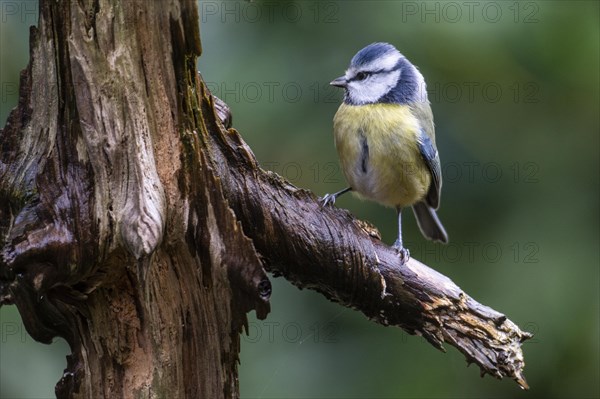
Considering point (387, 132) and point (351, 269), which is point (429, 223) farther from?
point (351, 269)

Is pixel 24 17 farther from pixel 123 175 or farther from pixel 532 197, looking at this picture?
pixel 532 197

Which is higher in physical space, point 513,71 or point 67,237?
point 513,71

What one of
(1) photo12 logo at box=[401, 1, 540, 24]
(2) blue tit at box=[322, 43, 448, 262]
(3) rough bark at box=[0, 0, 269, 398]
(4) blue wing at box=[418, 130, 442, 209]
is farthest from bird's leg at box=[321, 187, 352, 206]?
(1) photo12 logo at box=[401, 1, 540, 24]

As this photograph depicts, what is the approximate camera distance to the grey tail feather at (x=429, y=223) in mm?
2770

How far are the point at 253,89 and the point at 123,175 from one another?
0.87 meters

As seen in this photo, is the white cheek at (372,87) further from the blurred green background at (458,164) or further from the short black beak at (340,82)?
the blurred green background at (458,164)

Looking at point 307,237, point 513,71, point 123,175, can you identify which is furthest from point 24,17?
point 513,71

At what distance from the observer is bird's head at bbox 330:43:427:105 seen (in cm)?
271

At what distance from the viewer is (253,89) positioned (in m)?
2.53

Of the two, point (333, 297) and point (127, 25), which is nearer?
point (127, 25)

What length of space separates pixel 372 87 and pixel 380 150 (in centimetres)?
28

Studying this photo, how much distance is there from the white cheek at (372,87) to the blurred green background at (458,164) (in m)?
0.13

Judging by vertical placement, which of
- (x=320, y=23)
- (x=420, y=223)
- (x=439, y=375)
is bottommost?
(x=439, y=375)

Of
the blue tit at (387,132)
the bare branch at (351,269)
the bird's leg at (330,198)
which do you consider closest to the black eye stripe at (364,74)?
the blue tit at (387,132)
